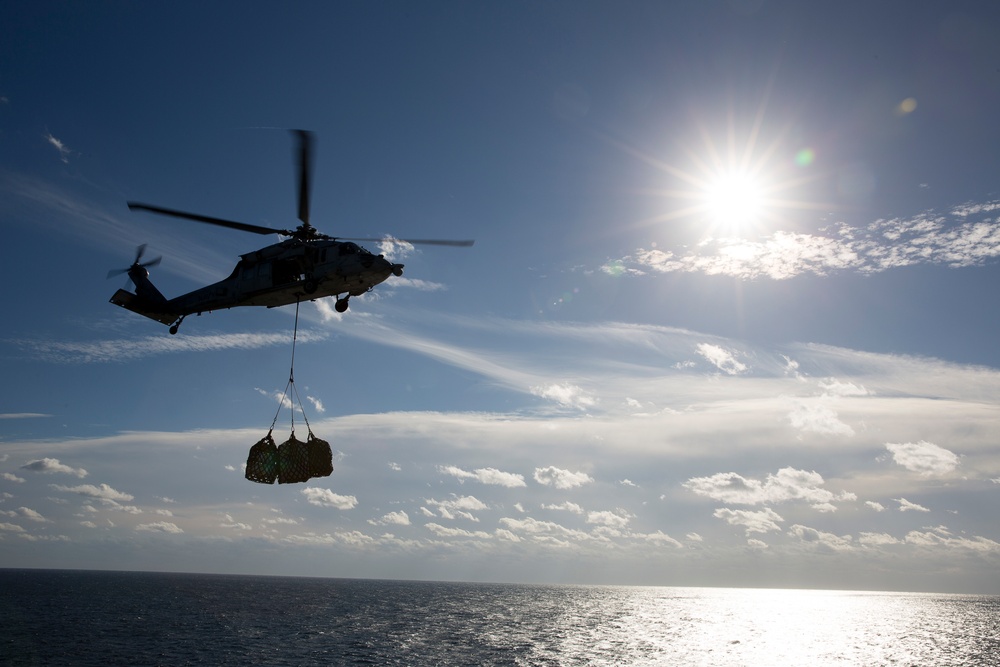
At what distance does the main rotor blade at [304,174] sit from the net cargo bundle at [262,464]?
9.07 meters

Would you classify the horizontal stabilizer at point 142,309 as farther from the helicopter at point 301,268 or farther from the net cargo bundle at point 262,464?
the net cargo bundle at point 262,464

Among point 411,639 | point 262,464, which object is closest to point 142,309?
point 262,464

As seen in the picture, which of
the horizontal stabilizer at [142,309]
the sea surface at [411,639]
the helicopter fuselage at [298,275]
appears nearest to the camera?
the helicopter fuselage at [298,275]

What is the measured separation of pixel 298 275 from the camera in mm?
24953

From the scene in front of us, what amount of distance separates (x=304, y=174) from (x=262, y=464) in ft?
33.5

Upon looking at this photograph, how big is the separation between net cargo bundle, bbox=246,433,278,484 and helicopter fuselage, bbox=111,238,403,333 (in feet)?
20.7

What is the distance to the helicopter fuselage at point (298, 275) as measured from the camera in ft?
78.8

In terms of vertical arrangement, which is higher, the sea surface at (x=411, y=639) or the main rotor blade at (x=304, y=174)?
the main rotor blade at (x=304, y=174)

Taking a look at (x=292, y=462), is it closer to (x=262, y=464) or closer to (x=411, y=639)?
(x=262, y=464)

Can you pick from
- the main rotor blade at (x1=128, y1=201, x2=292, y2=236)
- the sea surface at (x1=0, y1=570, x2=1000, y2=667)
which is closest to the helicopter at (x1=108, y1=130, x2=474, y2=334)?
the main rotor blade at (x1=128, y1=201, x2=292, y2=236)

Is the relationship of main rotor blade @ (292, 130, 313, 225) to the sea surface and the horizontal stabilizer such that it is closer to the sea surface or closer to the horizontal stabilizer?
the horizontal stabilizer

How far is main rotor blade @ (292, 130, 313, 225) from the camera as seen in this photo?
22.5 m

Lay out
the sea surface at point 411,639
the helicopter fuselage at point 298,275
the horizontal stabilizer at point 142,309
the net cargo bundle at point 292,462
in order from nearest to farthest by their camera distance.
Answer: the net cargo bundle at point 292,462 → the helicopter fuselage at point 298,275 → the horizontal stabilizer at point 142,309 → the sea surface at point 411,639

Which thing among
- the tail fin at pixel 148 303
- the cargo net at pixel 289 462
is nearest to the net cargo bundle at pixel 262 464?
the cargo net at pixel 289 462
